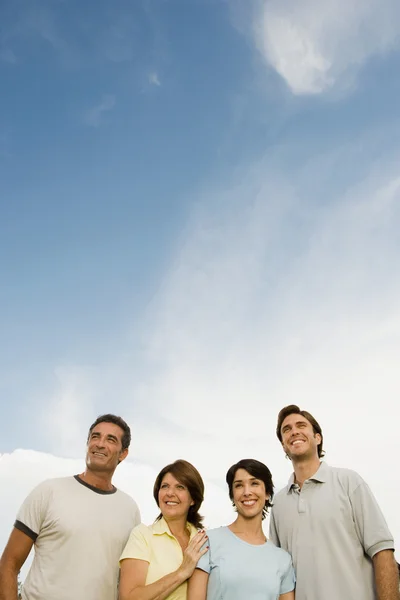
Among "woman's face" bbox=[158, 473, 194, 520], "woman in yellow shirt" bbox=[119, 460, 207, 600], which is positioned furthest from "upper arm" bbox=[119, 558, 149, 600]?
"woman's face" bbox=[158, 473, 194, 520]

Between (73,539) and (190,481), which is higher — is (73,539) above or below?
below

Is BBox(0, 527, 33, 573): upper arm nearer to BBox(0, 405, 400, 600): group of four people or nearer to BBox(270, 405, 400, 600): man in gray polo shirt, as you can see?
BBox(0, 405, 400, 600): group of four people

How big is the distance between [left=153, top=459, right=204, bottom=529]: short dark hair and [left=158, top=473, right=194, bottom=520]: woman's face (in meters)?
0.06

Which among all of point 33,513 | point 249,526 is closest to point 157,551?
point 249,526

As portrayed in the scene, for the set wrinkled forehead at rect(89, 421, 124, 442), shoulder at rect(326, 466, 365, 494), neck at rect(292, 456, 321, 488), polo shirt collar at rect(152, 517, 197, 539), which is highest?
wrinkled forehead at rect(89, 421, 124, 442)

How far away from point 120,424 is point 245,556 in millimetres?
2433

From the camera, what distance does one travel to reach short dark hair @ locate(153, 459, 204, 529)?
17.8ft

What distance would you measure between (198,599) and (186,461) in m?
1.40

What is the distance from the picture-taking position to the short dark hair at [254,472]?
536 cm

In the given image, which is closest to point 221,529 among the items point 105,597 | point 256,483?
point 256,483

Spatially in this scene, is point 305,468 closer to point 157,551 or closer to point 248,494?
point 248,494

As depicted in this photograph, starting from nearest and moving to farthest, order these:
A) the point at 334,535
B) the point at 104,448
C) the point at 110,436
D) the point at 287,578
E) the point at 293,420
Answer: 1. the point at 287,578
2. the point at 334,535
3. the point at 293,420
4. the point at 104,448
5. the point at 110,436

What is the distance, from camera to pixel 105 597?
17.8 feet

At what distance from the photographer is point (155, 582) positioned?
463 centimetres
